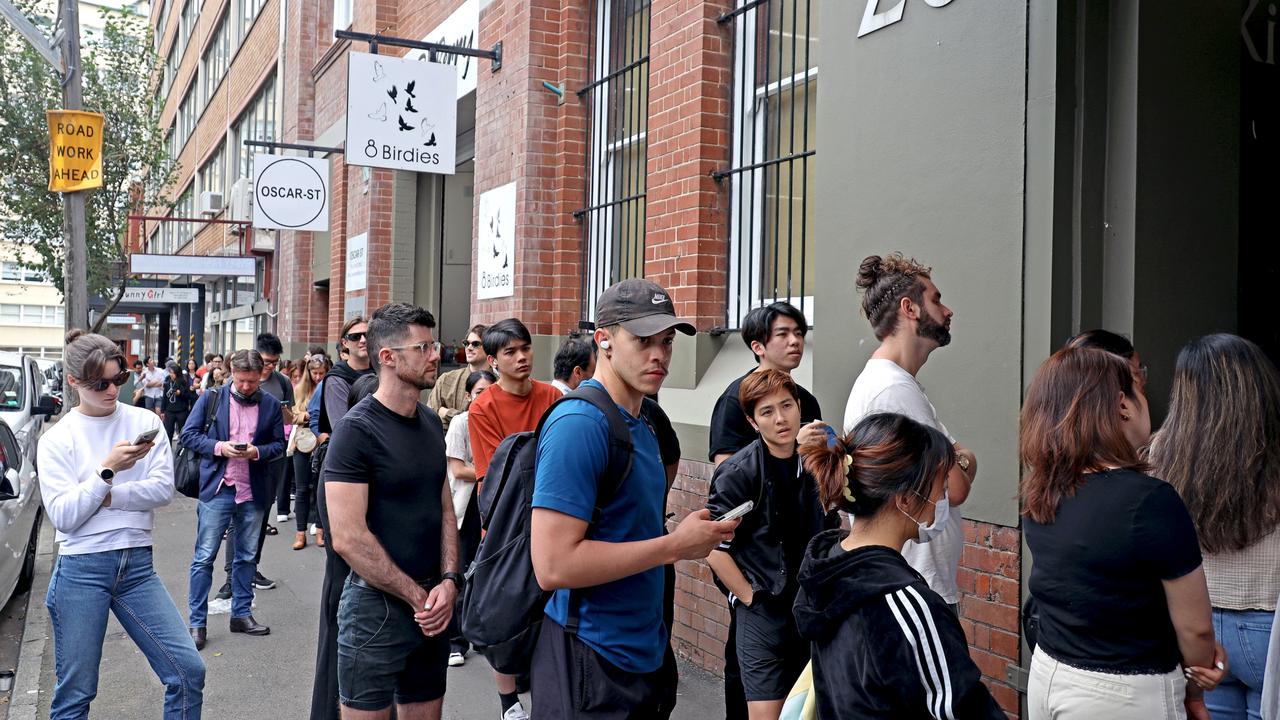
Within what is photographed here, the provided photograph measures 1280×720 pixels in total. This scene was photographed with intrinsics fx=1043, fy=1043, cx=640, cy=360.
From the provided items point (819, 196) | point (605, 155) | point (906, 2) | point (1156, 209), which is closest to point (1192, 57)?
point (1156, 209)

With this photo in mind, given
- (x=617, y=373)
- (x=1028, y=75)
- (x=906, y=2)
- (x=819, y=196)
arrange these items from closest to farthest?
(x=617, y=373)
(x=1028, y=75)
(x=906, y=2)
(x=819, y=196)

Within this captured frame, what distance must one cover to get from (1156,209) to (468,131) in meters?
10.3

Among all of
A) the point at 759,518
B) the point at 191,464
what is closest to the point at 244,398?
the point at 191,464

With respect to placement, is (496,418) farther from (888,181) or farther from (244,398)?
(244,398)

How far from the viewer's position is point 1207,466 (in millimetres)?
3045

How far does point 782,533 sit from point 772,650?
463 mm

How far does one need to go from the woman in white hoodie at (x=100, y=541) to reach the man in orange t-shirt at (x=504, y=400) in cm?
162

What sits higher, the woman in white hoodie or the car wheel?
the woman in white hoodie

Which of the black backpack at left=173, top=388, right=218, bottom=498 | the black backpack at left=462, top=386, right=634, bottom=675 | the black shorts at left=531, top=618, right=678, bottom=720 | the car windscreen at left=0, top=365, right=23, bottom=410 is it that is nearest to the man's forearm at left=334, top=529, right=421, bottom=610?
the black backpack at left=462, top=386, right=634, bottom=675

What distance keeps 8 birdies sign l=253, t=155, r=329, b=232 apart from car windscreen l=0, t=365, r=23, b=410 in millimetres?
4033

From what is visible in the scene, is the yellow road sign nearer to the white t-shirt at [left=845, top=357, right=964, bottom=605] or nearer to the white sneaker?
the white sneaker

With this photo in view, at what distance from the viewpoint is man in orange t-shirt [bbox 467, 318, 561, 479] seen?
5.62 m

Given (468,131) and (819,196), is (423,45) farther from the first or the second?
(819,196)

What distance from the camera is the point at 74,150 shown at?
12.0m
